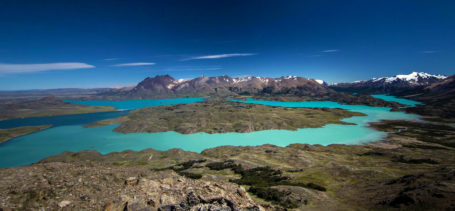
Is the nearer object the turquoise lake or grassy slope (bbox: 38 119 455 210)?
grassy slope (bbox: 38 119 455 210)

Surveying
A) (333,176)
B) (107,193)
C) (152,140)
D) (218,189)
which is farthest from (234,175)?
(152,140)

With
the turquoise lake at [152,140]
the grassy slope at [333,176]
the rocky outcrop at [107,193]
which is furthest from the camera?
the turquoise lake at [152,140]

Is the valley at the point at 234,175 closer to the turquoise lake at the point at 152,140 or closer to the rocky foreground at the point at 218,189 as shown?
the rocky foreground at the point at 218,189

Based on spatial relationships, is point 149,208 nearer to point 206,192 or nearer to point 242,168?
point 206,192

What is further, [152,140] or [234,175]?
[152,140]

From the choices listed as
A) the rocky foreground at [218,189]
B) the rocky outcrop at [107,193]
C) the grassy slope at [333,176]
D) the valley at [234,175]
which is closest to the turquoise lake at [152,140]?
the valley at [234,175]

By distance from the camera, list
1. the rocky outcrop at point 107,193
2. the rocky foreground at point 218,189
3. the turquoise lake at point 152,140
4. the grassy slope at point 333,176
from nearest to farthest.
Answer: the rocky outcrop at point 107,193 → the rocky foreground at point 218,189 → the grassy slope at point 333,176 → the turquoise lake at point 152,140

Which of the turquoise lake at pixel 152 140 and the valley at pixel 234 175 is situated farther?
the turquoise lake at pixel 152 140

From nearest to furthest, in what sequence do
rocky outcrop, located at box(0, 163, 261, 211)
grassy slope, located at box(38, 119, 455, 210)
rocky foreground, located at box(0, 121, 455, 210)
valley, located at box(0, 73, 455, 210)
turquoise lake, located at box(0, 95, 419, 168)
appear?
1. rocky outcrop, located at box(0, 163, 261, 211)
2. rocky foreground, located at box(0, 121, 455, 210)
3. valley, located at box(0, 73, 455, 210)
4. grassy slope, located at box(38, 119, 455, 210)
5. turquoise lake, located at box(0, 95, 419, 168)

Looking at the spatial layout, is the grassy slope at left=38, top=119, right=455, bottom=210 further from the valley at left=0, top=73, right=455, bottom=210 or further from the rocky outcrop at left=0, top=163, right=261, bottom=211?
the rocky outcrop at left=0, top=163, right=261, bottom=211

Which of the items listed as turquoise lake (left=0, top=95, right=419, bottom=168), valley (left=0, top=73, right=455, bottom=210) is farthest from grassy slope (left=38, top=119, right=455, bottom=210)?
turquoise lake (left=0, top=95, right=419, bottom=168)

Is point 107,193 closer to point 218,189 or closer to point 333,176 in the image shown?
point 218,189
